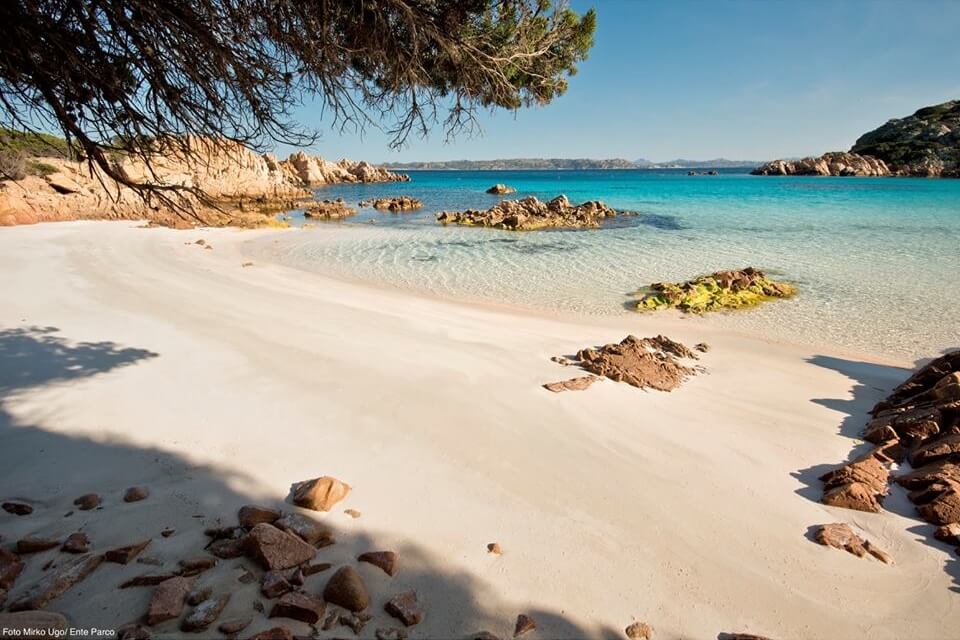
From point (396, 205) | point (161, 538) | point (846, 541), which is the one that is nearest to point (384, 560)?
point (161, 538)

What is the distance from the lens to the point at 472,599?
106 inches

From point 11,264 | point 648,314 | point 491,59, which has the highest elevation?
point 491,59

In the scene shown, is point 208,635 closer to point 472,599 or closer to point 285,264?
point 472,599

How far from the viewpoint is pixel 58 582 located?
247cm

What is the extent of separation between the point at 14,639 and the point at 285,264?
13.4 meters

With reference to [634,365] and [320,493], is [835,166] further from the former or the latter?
[320,493]

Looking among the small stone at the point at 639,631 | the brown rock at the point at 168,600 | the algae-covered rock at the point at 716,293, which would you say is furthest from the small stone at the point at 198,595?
the algae-covered rock at the point at 716,293

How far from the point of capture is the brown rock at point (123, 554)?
267 centimetres

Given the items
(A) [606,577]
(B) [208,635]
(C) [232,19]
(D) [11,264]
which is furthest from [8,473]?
(D) [11,264]

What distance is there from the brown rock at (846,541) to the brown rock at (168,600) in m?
4.06

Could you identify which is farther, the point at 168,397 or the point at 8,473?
the point at 168,397

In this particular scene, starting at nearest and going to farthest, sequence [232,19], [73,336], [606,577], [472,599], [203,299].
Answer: [472,599]
[606,577]
[232,19]
[73,336]
[203,299]

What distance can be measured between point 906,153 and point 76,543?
116 metres

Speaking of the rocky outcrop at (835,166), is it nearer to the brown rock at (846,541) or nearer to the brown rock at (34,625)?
the brown rock at (846,541)
